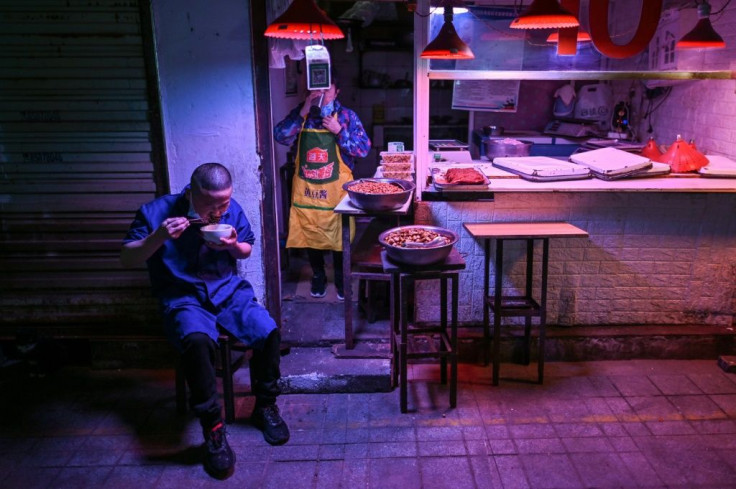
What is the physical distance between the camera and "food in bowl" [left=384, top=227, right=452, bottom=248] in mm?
4096

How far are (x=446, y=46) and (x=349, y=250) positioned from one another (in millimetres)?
1864

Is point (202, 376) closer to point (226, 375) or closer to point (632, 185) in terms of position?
point (226, 375)

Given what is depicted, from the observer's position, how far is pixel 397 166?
5168mm

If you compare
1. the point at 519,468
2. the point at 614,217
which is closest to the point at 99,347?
the point at 519,468

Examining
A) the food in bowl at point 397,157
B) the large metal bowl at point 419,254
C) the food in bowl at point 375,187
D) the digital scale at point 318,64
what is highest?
the digital scale at point 318,64

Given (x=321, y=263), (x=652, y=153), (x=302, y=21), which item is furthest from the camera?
(x=321, y=263)

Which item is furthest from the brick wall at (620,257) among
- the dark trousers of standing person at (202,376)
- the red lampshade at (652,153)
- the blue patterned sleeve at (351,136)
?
the dark trousers of standing person at (202,376)

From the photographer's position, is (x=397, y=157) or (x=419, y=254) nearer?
(x=419, y=254)

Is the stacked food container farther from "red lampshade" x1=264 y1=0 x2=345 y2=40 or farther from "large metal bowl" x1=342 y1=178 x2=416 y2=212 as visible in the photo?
"red lampshade" x1=264 y1=0 x2=345 y2=40

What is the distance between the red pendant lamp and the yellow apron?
2953mm

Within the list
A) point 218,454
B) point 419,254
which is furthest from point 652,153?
point 218,454

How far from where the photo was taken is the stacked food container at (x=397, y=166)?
5160 mm

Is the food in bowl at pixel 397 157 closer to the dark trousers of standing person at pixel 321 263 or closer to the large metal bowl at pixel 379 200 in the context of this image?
the large metal bowl at pixel 379 200

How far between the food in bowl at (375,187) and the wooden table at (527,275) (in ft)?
2.21
